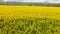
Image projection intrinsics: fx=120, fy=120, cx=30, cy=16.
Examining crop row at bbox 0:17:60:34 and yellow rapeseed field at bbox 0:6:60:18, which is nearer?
crop row at bbox 0:17:60:34

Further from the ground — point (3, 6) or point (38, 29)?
point (3, 6)

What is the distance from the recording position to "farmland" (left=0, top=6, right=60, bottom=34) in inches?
35.7

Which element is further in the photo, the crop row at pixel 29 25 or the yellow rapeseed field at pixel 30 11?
the yellow rapeseed field at pixel 30 11

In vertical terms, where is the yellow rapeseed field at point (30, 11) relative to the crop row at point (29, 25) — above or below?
above

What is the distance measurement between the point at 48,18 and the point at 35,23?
4.8 inches

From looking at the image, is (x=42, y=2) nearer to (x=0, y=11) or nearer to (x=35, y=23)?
(x=35, y=23)

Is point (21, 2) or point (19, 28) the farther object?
point (21, 2)

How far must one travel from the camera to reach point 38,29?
2.98 ft

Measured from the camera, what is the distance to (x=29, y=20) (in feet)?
3.16

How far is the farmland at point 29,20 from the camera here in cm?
91

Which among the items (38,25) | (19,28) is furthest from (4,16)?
(38,25)

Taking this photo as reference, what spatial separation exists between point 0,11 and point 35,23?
0.31m

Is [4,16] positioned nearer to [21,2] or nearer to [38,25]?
[21,2]

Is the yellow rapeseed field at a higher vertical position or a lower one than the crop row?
higher
